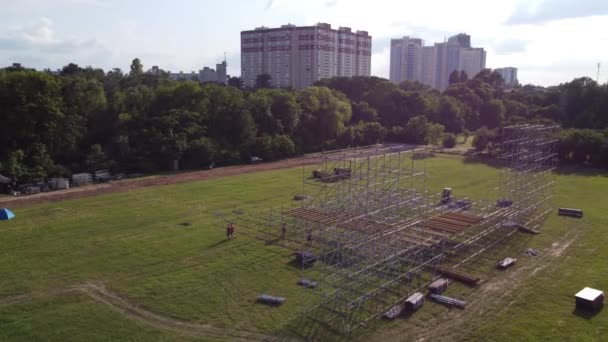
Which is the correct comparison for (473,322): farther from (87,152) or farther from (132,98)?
(132,98)

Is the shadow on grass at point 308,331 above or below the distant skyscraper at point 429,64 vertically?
below

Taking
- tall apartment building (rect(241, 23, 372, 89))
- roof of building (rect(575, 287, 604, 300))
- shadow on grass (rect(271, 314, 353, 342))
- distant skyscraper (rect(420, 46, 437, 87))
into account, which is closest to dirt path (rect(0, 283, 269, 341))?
shadow on grass (rect(271, 314, 353, 342))

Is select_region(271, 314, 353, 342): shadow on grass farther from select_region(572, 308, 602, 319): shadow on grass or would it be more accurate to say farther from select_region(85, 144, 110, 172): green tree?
select_region(85, 144, 110, 172): green tree

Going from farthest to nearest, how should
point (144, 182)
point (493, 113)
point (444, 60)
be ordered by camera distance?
point (444, 60), point (493, 113), point (144, 182)

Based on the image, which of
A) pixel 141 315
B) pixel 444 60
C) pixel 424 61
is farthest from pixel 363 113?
pixel 444 60

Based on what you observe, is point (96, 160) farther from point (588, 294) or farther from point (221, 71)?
point (221, 71)

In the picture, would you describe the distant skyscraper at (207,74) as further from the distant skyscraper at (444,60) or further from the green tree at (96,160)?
the green tree at (96,160)

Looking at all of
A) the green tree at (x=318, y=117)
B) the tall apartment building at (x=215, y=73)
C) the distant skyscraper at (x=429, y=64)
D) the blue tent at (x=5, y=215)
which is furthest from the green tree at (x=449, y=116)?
the tall apartment building at (x=215, y=73)
